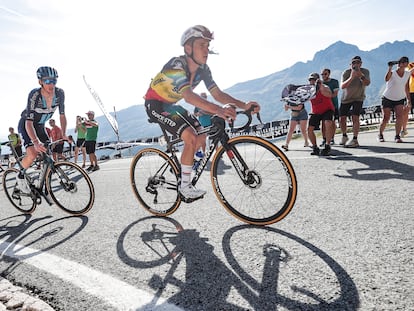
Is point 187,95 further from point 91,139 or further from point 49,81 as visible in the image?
point 91,139

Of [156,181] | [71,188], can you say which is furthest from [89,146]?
[156,181]

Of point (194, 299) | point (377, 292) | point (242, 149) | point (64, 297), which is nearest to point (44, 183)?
point (64, 297)

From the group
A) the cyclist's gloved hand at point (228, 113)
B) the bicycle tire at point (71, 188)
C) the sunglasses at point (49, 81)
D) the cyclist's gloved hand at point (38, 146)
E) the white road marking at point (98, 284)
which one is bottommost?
the white road marking at point (98, 284)

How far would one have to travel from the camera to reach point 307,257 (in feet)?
6.66

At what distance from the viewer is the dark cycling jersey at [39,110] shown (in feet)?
13.9

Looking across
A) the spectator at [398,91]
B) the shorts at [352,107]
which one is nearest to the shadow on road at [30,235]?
the shorts at [352,107]

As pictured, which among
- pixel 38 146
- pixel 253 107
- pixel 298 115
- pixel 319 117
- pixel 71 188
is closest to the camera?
pixel 253 107

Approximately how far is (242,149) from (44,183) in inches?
135

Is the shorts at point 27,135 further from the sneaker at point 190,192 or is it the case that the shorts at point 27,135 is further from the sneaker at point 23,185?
the sneaker at point 190,192

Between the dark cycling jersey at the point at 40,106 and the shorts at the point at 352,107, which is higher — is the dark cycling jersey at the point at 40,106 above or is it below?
above

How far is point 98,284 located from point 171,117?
198 cm

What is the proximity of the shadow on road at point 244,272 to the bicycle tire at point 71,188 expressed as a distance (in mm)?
1691

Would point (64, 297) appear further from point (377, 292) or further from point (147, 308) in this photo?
point (377, 292)

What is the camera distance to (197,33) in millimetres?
3061
